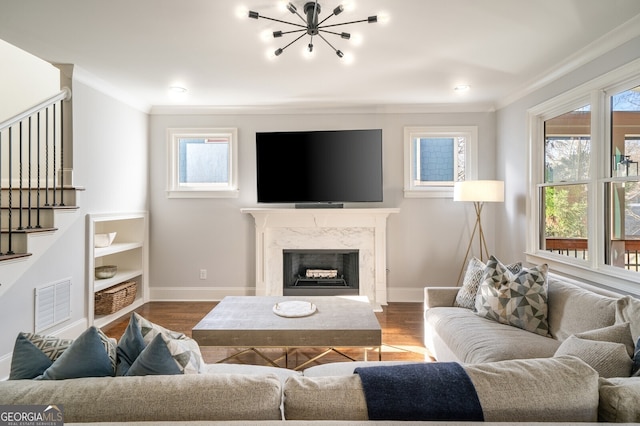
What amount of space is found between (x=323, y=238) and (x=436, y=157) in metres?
1.83

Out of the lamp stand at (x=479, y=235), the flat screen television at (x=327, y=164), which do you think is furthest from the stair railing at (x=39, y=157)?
the lamp stand at (x=479, y=235)

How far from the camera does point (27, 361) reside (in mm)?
1052

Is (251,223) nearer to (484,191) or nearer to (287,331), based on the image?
(287,331)

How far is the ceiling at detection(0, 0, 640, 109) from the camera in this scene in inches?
84.4

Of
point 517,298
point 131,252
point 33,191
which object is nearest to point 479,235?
point 517,298

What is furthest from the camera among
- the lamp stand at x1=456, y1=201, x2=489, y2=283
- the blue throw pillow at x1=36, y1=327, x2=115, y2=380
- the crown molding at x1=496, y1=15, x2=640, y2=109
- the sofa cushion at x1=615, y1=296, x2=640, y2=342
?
the lamp stand at x1=456, y1=201, x2=489, y2=283

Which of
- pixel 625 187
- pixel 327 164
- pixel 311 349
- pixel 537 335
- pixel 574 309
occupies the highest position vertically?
pixel 327 164

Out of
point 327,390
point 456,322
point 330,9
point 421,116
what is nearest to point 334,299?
point 456,322

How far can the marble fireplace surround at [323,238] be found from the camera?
4.07m

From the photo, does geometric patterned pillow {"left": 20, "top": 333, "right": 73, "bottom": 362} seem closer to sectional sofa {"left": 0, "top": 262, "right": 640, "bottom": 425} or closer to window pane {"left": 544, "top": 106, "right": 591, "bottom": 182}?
sectional sofa {"left": 0, "top": 262, "right": 640, "bottom": 425}

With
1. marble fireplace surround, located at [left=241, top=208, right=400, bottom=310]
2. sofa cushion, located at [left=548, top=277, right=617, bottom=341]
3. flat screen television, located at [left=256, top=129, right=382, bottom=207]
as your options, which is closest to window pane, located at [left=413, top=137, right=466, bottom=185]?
flat screen television, located at [left=256, top=129, right=382, bottom=207]

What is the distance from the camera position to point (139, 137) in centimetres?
413

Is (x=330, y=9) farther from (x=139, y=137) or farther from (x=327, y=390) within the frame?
(x=139, y=137)

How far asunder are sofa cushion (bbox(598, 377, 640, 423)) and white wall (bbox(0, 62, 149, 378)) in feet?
11.2
